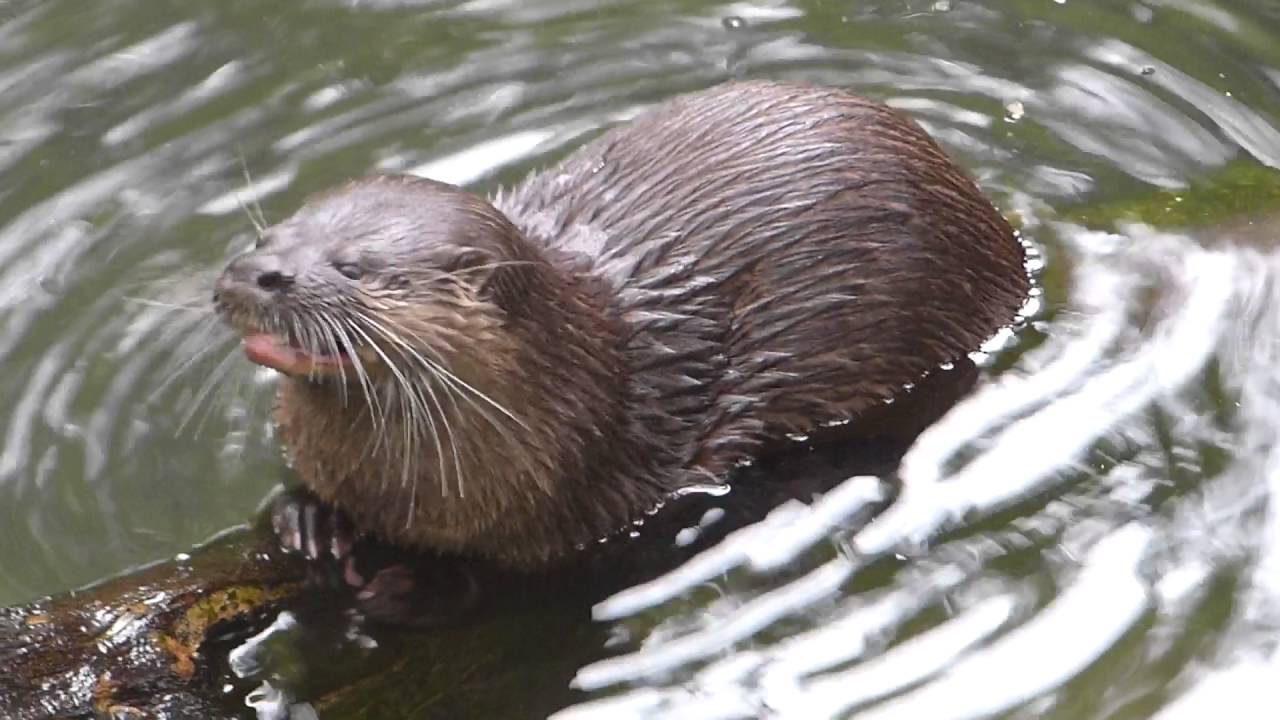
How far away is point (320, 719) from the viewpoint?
10.8 feet

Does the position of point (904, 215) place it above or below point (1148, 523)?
above

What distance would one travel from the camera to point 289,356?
3160 mm

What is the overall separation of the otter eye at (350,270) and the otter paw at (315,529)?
632mm

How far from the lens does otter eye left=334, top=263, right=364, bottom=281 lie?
318cm

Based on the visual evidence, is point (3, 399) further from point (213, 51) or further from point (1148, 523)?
point (1148, 523)

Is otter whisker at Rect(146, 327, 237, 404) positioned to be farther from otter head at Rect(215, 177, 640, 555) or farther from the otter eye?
the otter eye

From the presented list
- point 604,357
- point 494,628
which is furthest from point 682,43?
point 494,628

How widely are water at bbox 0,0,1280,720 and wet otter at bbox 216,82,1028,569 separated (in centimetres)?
23

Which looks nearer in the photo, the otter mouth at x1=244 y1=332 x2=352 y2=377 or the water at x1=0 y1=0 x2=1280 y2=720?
the otter mouth at x1=244 y1=332 x2=352 y2=377

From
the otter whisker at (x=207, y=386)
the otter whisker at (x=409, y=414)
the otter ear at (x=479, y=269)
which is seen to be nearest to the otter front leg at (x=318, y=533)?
the otter whisker at (x=409, y=414)

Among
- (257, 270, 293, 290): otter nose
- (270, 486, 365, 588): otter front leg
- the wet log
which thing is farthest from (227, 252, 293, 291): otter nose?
(270, 486, 365, 588): otter front leg

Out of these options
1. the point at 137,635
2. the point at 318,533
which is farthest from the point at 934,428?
the point at 137,635

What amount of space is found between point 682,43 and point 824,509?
189cm

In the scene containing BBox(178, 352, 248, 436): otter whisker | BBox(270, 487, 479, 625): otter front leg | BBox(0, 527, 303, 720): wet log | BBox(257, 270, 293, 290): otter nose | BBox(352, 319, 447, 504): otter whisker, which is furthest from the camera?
BBox(178, 352, 248, 436): otter whisker
